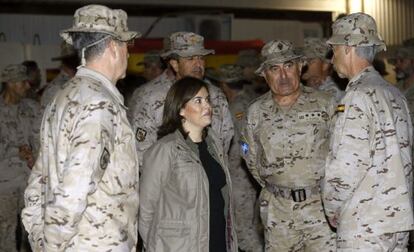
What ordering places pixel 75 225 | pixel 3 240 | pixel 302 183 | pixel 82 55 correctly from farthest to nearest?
pixel 3 240, pixel 302 183, pixel 82 55, pixel 75 225

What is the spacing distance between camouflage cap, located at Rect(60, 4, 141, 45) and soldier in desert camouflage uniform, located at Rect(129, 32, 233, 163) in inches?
89.9

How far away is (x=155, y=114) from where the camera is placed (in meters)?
6.08

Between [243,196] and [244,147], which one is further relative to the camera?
[243,196]

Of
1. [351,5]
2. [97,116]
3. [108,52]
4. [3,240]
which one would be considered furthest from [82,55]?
[351,5]

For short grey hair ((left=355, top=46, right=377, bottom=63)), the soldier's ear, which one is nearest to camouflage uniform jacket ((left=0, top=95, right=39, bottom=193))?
the soldier's ear

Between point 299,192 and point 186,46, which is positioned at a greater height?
point 186,46

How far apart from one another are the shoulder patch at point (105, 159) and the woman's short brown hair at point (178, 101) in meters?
1.16

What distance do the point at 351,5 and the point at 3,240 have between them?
323 inches

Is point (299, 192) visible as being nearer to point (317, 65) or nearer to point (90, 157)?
point (317, 65)

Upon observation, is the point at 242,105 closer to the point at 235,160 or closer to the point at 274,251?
the point at 235,160

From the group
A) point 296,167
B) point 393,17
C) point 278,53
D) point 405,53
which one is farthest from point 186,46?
point 393,17

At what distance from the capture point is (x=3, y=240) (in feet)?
24.8

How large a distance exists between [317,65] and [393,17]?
8152mm

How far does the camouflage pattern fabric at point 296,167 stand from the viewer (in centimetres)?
523
